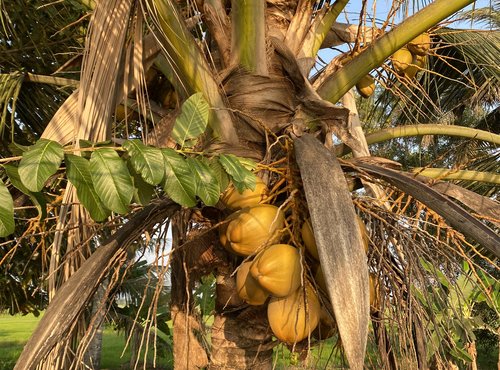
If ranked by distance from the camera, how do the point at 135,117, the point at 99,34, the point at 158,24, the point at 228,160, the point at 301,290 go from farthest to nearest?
the point at 135,117
the point at 99,34
the point at 158,24
the point at 301,290
the point at 228,160

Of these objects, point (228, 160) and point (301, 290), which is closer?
point (228, 160)

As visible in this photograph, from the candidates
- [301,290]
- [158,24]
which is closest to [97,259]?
[301,290]

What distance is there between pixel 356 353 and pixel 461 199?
0.54m

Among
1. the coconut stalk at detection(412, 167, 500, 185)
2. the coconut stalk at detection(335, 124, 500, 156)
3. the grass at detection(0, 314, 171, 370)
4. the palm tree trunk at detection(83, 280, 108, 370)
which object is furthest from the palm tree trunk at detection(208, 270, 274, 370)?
the grass at detection(0, 314, 171, 370)

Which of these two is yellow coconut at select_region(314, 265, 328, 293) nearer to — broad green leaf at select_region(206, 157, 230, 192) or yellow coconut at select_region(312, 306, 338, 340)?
yellow coconut at select_region(312, 306, 338, 340)

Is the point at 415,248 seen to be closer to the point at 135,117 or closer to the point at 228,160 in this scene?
the point at 228,160

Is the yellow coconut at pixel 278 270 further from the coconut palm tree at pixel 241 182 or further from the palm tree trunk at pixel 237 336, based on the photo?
the palm tree trunk at pixel 237 336

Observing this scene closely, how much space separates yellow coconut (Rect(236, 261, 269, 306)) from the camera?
1.30m

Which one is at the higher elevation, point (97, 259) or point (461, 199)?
point (461, 199)

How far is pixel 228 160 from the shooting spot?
3.69 ft

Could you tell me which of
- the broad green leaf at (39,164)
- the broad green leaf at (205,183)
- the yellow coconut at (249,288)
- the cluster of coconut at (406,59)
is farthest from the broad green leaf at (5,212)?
the cluster of coconut at (406,59)

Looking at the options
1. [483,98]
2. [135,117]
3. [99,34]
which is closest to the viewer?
[99,34]

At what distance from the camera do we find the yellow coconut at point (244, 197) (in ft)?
4.42

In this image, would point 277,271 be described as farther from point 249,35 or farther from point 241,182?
point 249,35
